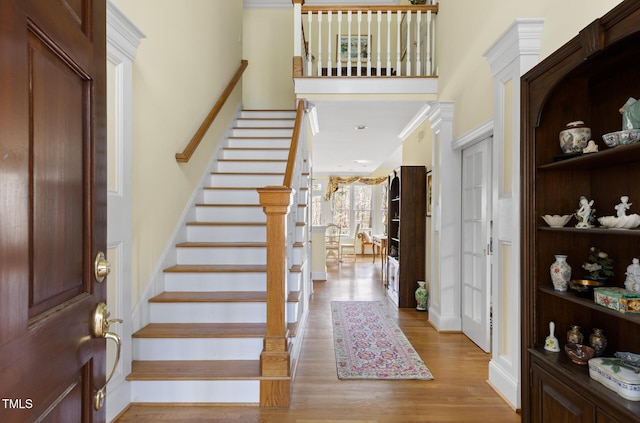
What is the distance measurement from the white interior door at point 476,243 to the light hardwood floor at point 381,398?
8.9 inches

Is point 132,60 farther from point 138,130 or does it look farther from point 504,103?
point 504,103

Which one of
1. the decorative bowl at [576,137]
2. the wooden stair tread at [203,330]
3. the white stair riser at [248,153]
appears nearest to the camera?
the decorative bowl at [576,137]

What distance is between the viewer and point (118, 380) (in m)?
2.17

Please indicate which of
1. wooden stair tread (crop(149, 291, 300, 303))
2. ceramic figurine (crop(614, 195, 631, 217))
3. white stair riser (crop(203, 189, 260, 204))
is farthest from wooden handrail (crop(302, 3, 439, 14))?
ceramic figurine (crop(614, 195, 631, 217))

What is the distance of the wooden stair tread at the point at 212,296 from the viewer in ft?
8.66

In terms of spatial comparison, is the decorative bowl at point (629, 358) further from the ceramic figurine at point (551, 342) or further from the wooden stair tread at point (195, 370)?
the wooden stair tread at point (195, 370)

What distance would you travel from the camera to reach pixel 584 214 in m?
1.68

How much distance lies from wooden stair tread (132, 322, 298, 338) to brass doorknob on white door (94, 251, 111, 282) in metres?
1.65

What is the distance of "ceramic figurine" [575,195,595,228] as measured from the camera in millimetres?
1651

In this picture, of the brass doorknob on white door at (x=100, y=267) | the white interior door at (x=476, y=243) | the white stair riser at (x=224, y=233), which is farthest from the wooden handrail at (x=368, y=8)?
the brass doorknob on white door at (x=100, y=267)

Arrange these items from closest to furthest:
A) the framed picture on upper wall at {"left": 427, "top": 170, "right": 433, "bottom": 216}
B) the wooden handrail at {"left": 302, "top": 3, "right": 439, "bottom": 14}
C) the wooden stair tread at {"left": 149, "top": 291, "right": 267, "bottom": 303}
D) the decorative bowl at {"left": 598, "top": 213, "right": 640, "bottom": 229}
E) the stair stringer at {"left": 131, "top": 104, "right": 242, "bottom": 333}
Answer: the decorative bowl at {"left": 598, "top": 213, "right": 640, "bottom": 229}, the stair stringer at {"left": 131, "top": 104, "right": 242, "bottom": 333}, the wooden stair tread at {"left": 149, "top": 291, "right": 267, "bottom": 303}, the wooden handrail at {"left": 302, "top": 3, "right": 439, "bottom": 14}, the framed picture on upper wall at {"left": 427, "top": 170, "right": 433, "bottom": 216}

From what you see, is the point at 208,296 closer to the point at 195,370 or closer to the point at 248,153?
the point at 195,370

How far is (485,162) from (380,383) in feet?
6.68

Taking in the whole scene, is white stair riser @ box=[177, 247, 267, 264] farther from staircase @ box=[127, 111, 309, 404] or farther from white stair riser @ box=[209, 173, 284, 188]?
white stair riser @ box=[209, 173, 284, 188]
